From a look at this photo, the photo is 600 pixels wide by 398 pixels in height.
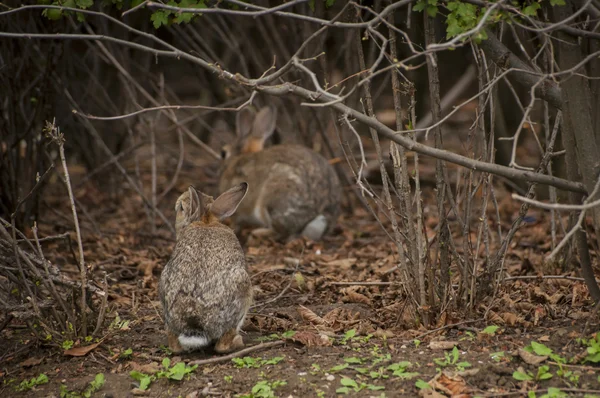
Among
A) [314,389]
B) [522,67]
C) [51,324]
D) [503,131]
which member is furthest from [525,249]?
[51,324]

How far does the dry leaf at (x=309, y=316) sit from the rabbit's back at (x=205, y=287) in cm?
57

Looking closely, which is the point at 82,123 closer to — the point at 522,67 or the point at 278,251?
the point at 278,251

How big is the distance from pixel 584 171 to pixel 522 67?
2.46 feet

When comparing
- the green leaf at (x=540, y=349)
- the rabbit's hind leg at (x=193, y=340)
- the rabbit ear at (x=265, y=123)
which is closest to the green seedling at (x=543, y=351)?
the green leaf at (x=540, y=349)

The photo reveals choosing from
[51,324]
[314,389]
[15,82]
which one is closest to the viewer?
[314,389]

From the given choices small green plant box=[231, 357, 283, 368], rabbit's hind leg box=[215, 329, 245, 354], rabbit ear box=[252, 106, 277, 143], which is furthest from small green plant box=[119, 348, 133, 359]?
rabbit ear box=[252, 106, 277, 143]

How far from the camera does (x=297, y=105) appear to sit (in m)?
10.0

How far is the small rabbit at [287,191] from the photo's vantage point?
9109 mm

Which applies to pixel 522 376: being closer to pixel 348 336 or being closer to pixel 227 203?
pixel 348 336

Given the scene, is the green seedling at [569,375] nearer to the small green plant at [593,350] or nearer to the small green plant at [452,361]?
the small green plant at [593,350]

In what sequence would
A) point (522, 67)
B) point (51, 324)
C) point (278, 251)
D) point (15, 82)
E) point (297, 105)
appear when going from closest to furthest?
point (522, 67)
point (51, 324)
point (15, 82)
point (278, 251)
point (297, 105)

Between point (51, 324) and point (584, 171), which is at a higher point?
point (584, 171)

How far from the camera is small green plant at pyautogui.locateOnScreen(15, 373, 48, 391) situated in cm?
499

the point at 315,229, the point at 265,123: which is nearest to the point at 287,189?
the point at 315,229
